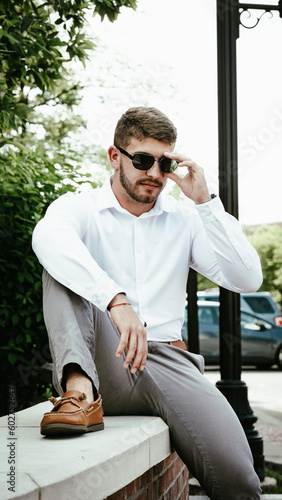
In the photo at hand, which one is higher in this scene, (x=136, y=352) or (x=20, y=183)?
(x=20, y=183)

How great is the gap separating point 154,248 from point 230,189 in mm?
1998

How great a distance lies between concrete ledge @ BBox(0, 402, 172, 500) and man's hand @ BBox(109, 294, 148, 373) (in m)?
0.25

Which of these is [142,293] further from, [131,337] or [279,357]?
[279,357]

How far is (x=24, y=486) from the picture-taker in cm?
154

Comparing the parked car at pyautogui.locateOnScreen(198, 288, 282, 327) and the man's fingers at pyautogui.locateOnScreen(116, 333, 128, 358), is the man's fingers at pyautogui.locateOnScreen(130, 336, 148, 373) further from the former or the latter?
the parked car at pyautogui.locateOnScreen(198, 288, 282, 327)

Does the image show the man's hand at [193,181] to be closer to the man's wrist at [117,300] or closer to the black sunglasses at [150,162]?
the black sunglasses at [150,162]

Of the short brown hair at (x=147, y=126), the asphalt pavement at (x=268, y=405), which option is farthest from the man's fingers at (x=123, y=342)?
the asphalt pavement at (x=268, y=405)

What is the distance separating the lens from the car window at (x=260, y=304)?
53.4 ft

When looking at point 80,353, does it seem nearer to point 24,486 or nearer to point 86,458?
point 86,458

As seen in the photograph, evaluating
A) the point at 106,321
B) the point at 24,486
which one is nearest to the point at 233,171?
the point at 106,321

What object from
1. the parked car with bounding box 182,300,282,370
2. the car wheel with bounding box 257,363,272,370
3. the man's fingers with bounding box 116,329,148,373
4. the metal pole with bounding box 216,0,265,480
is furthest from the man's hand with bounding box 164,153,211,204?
the car wheel with bounding box 257,363,272,370

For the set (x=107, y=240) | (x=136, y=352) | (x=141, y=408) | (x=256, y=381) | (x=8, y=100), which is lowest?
(x=256, y=381)

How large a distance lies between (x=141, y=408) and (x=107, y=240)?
81 cm

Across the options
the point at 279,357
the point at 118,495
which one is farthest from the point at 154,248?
the point at 279,357
